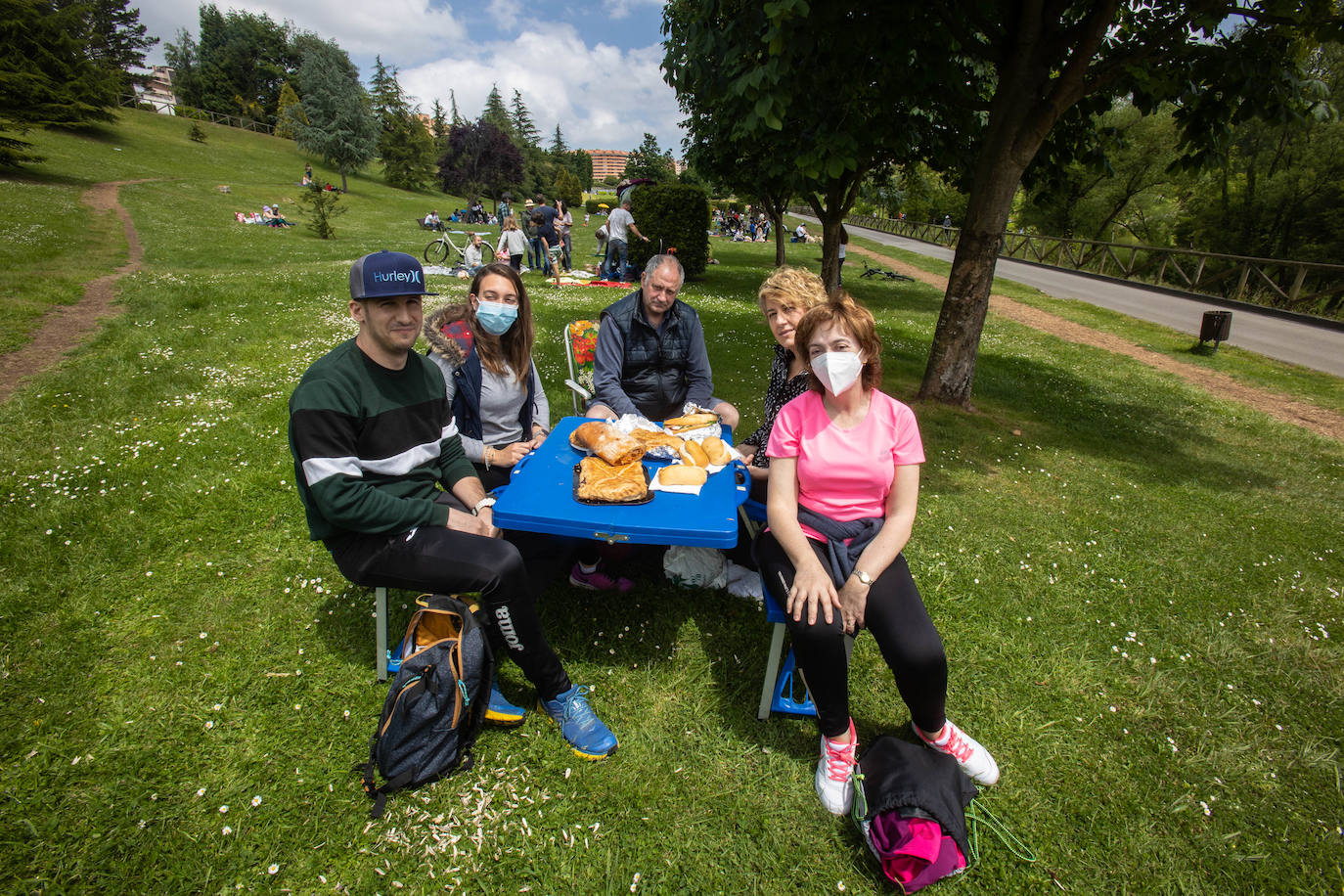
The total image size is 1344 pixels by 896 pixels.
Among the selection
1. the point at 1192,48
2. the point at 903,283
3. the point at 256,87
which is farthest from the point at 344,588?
the point at 256,87

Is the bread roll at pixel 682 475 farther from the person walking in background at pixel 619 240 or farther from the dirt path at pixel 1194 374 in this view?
the person walking in background at pixel 619 240

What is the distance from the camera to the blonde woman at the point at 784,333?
130 inches

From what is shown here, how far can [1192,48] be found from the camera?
552 cm

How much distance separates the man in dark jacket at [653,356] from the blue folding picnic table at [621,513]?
1.03 m

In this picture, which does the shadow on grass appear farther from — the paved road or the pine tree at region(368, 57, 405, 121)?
the pine tree at region(368, 57, 405, 121)

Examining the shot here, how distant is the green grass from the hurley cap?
1.94 m

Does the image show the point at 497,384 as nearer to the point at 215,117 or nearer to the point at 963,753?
the point at 963,753

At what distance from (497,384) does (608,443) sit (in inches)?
40.8

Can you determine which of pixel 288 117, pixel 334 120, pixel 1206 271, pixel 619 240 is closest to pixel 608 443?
pixel 619 240

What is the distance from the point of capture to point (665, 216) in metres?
15.6

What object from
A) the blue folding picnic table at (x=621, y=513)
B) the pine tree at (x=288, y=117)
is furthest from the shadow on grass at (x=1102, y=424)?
the pine tree at (x=288, y=117)

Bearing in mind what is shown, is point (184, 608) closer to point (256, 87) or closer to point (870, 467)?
point (870, 467)

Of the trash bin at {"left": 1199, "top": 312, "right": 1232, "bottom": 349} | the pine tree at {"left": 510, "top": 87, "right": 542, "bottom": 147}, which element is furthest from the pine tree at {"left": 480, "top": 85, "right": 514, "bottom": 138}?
the trash bin at {"left": 1199, "top": 312, "right": 1232, "bottom": 349}

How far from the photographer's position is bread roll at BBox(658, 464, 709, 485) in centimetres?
284
